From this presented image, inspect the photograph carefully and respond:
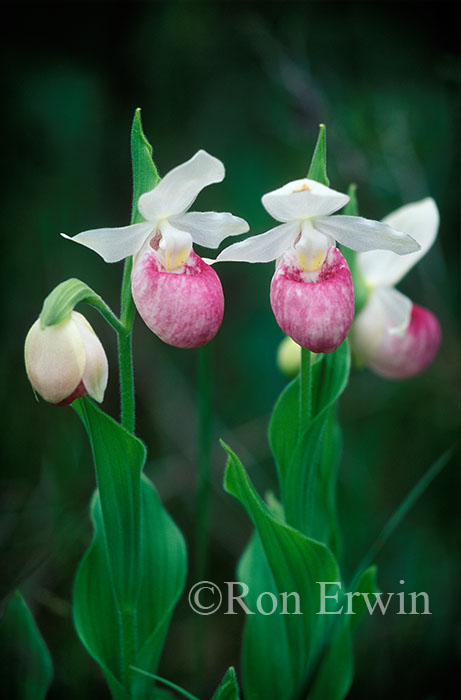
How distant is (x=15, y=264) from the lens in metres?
2.10

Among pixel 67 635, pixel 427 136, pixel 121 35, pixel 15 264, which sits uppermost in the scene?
pixel 121 35

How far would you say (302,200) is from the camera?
848mm

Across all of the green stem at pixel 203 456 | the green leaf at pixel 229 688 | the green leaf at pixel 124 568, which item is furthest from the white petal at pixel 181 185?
the green leaf at pixel 229 688

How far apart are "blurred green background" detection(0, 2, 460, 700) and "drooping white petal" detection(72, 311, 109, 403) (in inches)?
34.9

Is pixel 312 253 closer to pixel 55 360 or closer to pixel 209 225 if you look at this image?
pixel 209 225

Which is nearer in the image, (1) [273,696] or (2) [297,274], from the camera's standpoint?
(2) [297,274]

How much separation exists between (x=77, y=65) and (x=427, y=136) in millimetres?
1172

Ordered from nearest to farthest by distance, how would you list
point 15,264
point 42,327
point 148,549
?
point 42,327 → point 148,549 → point 15,264

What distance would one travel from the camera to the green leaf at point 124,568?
0.90 metres

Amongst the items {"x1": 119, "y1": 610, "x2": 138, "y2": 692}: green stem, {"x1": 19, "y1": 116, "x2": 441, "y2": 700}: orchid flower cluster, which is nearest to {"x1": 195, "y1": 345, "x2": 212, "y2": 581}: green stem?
{"x1": 19, "y1": 116, "x2": 441, "y2": 700}: orchid flower cluster

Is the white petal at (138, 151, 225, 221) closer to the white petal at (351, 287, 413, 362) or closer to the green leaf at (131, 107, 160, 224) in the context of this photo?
the green leaf at (131, 107, 160, 224)

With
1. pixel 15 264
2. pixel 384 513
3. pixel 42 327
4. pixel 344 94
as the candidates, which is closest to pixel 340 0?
pixel 344 94

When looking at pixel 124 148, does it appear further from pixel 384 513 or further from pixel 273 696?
pixel 273 696

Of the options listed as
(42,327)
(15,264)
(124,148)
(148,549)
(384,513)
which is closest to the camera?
(42,327)
